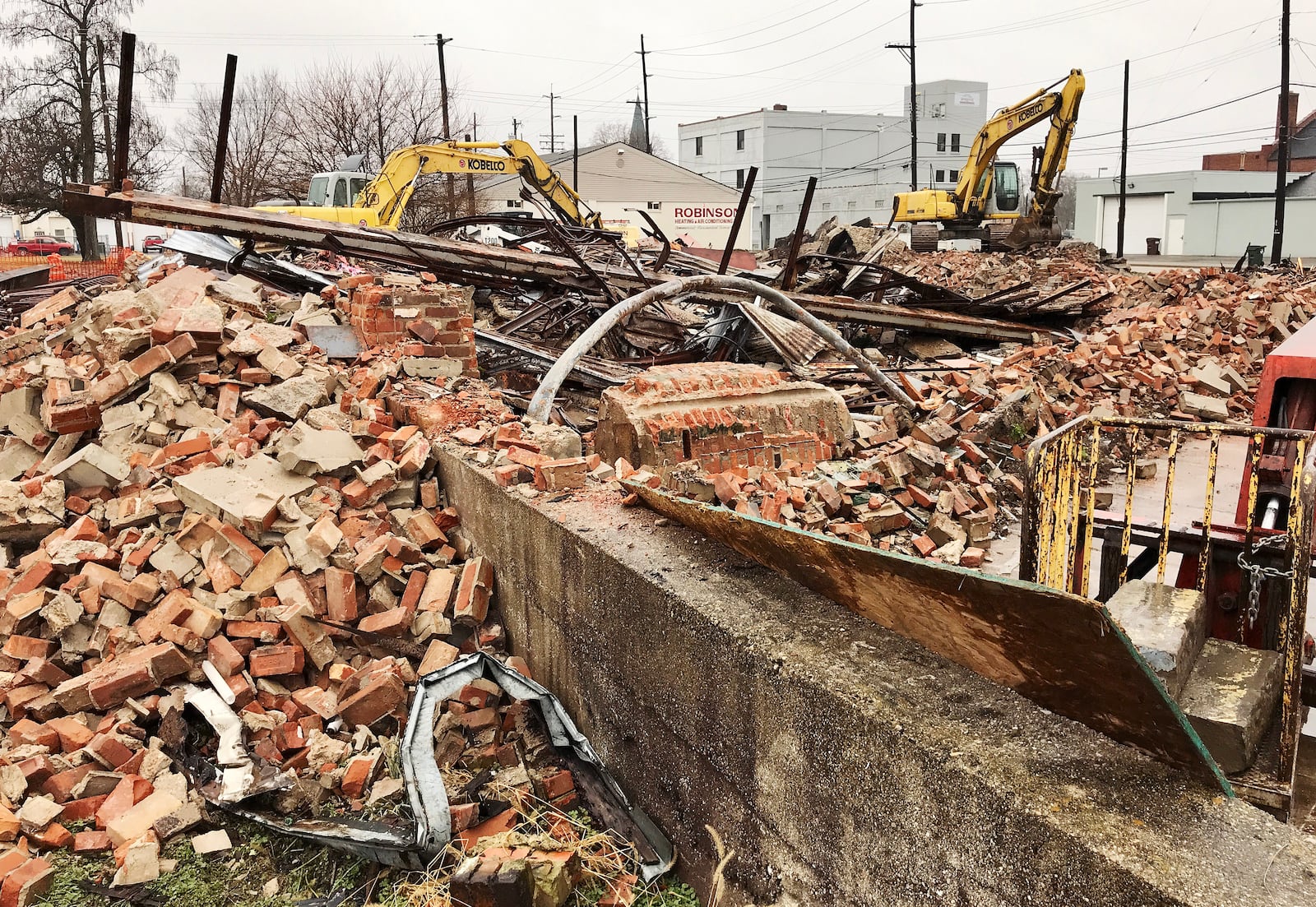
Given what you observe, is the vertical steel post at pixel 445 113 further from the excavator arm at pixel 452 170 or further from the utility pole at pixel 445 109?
the excavator arm at pixel 452 170

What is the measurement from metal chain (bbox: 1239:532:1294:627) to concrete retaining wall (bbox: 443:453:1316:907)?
117 centimetres

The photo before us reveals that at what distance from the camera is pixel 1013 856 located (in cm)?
174

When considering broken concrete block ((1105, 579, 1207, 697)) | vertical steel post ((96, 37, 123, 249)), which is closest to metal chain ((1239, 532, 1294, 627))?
broken concrete block ((1105, 579, 1207, 697))

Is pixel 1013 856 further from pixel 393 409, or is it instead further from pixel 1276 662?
pixel 393 409

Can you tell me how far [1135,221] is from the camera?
150 ft

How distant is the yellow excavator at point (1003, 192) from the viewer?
739 inches

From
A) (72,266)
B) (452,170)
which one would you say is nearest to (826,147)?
(72,266)

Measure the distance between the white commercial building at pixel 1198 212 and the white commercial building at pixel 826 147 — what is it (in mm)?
14959

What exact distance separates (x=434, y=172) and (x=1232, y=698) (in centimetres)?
1483

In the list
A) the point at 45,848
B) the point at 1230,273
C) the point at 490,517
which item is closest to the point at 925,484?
the point at 490,517

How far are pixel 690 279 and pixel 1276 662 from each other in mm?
5117

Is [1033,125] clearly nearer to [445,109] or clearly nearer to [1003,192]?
[1003,192]

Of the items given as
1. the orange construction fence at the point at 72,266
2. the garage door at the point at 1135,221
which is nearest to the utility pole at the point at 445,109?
the orange construction fence at the point at 72,266

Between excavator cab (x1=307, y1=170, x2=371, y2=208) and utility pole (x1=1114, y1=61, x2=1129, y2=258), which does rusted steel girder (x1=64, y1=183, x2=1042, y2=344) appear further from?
utility pole (x1=1114, y1=61, x2=1129, y2=258)
